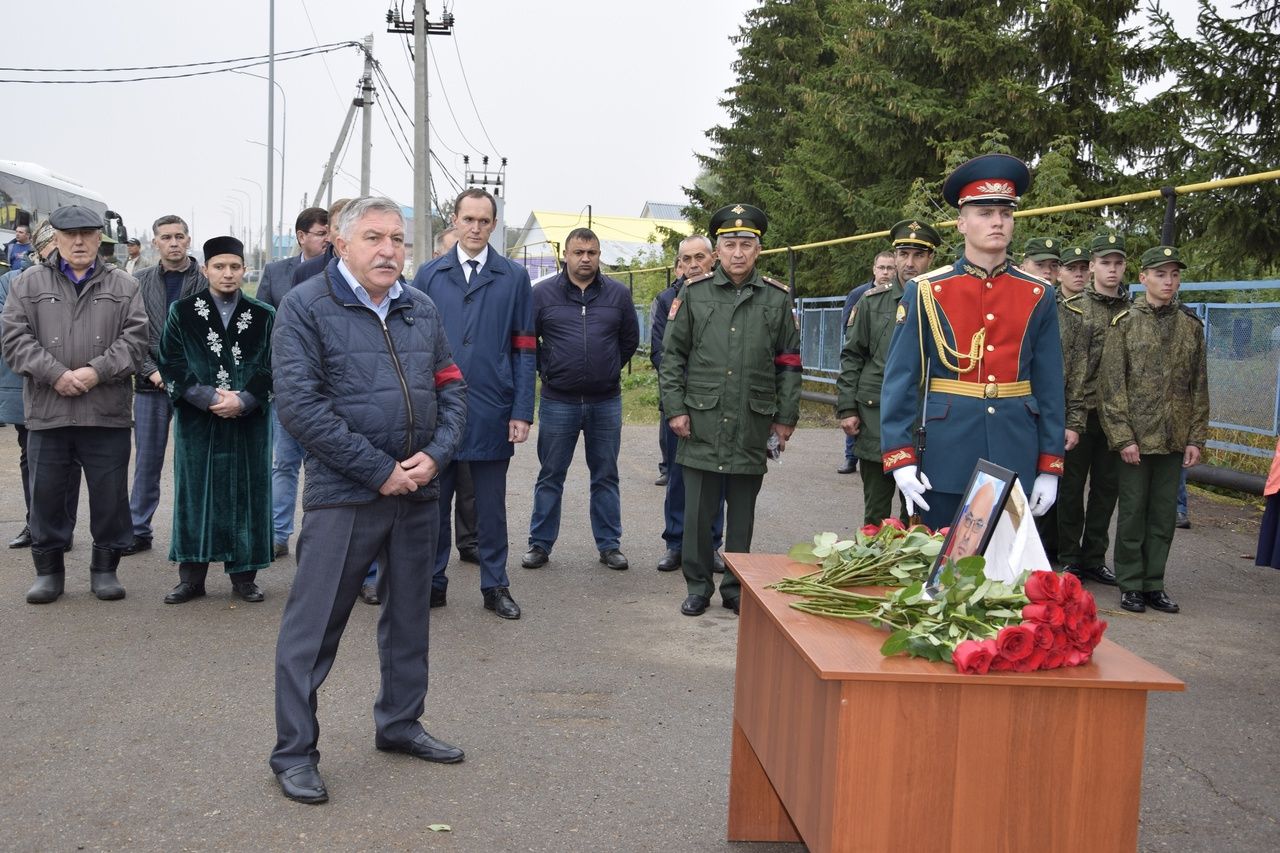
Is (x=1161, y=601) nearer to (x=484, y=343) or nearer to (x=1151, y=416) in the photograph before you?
(x=1151, y=416)

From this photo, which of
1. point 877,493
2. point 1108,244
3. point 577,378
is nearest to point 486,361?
point 577,378

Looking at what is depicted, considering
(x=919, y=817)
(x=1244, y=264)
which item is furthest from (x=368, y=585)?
(x=1244, y=264)

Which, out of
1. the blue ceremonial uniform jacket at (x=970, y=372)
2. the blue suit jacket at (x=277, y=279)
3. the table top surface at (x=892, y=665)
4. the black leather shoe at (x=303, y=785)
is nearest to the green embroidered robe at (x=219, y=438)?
the blue suit jacket at (x=277, y=279)

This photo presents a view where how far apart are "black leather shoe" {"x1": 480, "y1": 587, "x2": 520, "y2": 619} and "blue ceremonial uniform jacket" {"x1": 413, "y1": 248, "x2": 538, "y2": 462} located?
0.71 meters

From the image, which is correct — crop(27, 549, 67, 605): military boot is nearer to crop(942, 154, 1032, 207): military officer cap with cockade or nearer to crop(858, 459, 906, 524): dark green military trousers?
crop(858, 459, 906, 524): dark green military trousers

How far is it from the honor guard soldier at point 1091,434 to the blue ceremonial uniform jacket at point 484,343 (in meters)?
3.33

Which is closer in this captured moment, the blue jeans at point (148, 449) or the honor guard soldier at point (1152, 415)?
the honor guard soldier at point (1152, 415)

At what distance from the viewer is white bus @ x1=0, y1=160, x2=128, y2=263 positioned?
2827 centimetres

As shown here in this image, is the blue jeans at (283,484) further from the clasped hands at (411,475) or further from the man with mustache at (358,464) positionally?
the clasped hands at (411,475)

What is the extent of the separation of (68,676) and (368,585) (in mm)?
1880

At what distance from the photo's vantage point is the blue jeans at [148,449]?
789 cm

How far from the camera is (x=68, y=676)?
5508 millimetres

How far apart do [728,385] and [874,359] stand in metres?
1.18

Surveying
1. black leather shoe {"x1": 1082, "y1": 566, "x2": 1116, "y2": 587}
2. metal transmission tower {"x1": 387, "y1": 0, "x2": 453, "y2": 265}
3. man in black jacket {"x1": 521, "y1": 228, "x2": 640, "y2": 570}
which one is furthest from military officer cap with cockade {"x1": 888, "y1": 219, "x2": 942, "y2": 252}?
metal transmission tower {"x1": 387, "y1": 0, "x2": 453, "y2": 265}
